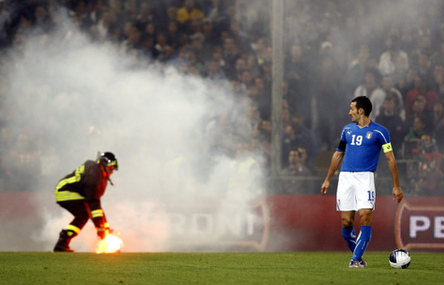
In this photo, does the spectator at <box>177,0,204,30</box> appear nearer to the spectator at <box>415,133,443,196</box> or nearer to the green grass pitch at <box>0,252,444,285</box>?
the spectator at <box>415,133,443,196</box>

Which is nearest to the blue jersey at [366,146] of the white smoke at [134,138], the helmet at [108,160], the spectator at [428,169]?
the helmet at [108,160]

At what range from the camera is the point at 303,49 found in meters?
14.3

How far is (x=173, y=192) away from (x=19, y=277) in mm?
5332

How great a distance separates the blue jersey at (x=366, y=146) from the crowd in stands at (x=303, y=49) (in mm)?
5165

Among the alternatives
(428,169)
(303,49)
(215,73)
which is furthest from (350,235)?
(303,49)

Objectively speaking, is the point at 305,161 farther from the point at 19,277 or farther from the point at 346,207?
the point at 19,277

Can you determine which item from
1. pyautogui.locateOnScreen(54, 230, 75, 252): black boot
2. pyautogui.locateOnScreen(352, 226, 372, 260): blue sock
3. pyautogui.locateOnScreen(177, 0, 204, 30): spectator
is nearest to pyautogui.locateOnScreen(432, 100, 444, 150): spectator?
pyautogui.locateOnScreen(177, 0, 204, 30): spectator

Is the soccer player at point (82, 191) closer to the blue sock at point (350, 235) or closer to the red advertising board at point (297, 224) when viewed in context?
the red advertising board at point (297, 224)

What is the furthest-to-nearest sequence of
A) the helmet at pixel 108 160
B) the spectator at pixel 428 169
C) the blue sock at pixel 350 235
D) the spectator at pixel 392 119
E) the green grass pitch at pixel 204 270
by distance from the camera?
1. the spectator at pixel 392 119
2. the spectator at pixel 428 169
3. the helmet at pixel 108 160
4. the blue sock at pixel 350 235
5. the green grass pitch at pixel 204 270

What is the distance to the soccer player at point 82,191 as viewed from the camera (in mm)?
10617

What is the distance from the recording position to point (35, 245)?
1195cm

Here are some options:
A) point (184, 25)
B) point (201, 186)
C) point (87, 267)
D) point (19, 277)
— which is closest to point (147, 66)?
point (184, 25)

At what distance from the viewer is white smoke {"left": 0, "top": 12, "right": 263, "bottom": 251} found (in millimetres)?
12078

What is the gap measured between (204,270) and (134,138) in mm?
5992
